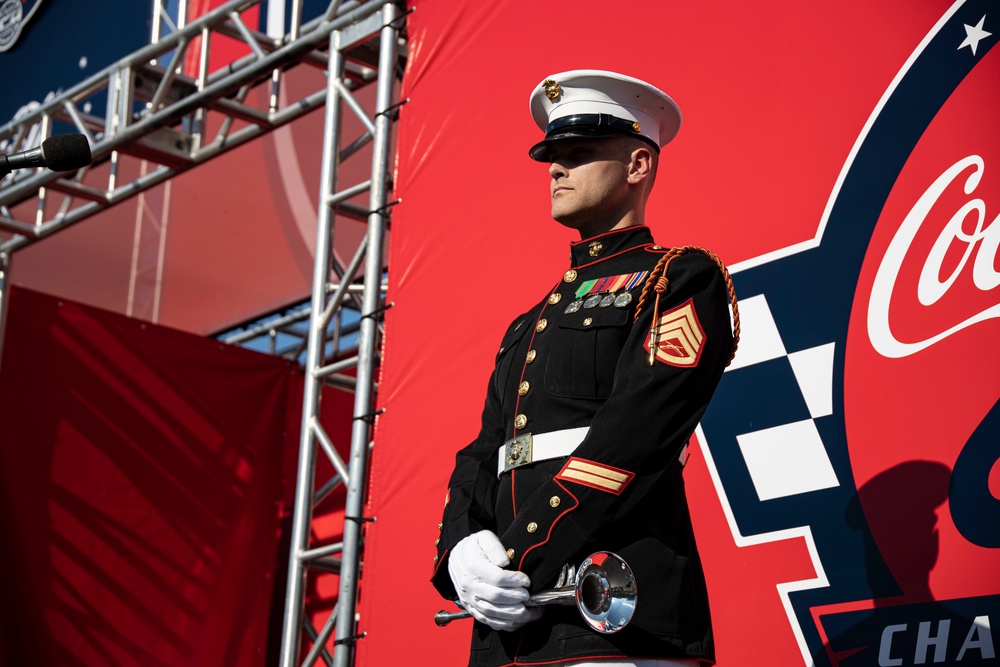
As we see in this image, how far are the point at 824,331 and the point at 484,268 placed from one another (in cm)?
110

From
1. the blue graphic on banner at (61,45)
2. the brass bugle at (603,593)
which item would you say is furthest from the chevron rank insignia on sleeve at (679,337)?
the blue graphic on banner at (61,45)

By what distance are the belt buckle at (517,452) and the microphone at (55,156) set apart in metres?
0.75

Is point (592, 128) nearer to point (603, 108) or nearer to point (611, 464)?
point (603, 108)

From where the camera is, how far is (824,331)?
2590 millimetres

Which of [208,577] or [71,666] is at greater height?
[208,577]

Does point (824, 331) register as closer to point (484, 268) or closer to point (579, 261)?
point (579, 261)

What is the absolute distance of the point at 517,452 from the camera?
1929 millimetres

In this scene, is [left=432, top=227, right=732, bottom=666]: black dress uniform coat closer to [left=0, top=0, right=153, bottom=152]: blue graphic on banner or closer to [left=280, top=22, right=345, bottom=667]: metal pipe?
[left=280, top=22, right=345, bottom=667]: metal pipe

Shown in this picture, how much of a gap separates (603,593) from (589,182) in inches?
27.6

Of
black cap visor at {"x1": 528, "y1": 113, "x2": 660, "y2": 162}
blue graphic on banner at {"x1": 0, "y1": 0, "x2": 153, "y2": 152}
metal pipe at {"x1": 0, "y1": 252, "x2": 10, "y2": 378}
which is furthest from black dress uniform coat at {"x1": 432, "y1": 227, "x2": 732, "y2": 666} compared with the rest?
blue graphic on banner at {"x1": 0, "y1": 0, "x2": 153, "y2": 152}

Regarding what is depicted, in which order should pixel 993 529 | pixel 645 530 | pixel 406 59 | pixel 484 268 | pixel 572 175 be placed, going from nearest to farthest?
pixel 645 530, pixel 572 175, pixel 993 529, pixel 484 268, pixel 406 59

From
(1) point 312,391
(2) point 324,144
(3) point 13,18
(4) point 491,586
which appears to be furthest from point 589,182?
(3) point 13,18

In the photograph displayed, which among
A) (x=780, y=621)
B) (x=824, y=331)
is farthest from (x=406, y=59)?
(x=780, y=621)

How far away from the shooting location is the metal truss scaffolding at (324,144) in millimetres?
3898
